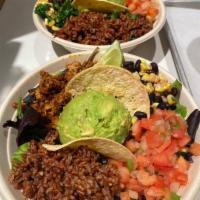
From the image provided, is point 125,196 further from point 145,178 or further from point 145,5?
point 145,5

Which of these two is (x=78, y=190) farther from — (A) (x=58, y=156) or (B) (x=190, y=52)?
(B) (x=190, y=52)

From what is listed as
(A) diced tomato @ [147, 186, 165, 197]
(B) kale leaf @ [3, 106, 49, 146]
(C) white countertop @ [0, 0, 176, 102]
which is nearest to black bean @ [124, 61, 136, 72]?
(C) white countertop @ [0, 0, 176, 102]

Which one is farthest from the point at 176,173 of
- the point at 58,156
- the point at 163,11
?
the point at 163,11

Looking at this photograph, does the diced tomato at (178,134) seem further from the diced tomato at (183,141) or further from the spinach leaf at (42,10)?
the spinach leaf at (42,10)

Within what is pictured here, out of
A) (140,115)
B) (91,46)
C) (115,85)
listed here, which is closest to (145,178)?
(140,115)

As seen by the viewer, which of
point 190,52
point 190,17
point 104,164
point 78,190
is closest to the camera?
point 78,190

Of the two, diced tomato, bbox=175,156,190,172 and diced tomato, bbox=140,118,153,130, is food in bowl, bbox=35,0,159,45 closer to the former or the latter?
diced tomato, bbox=140,118,153,130
